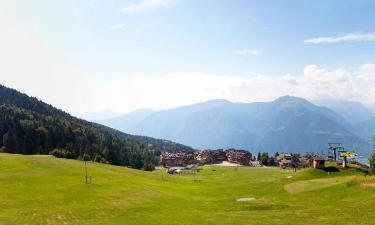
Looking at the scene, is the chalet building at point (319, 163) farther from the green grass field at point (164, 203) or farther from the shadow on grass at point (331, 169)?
the green grass field at point (164, 203)

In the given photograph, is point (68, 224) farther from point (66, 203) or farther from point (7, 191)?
point (7, 191)

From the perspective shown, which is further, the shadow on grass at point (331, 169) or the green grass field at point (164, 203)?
the shadow on grass at point (331, 169)

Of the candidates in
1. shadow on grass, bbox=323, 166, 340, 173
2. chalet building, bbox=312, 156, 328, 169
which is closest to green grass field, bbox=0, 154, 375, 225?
shadow on grass, bbox=323, 166, 340, 173

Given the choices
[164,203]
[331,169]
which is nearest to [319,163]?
[331,169]

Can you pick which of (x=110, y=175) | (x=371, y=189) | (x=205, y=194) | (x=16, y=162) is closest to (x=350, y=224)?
(x=371, y=189)

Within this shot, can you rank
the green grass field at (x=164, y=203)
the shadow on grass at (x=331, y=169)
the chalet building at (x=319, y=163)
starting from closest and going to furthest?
1. the green grass field at (x=164, y=203)
2. the shadow on grass at (x=331, y=169)
3. the chalet building at (x=319, y=163)

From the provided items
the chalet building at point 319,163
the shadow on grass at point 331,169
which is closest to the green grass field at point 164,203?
the shadow on grass at point 331,169

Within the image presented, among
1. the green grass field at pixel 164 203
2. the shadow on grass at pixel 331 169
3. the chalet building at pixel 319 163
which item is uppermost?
the chalet building at pixel 319 163

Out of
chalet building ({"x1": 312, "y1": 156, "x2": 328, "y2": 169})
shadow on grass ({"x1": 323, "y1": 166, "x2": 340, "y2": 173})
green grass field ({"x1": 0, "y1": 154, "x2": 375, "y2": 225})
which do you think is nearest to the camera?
green grass field ({"x1": 0, "y1": 154, "x2": 375, "y2": 225})

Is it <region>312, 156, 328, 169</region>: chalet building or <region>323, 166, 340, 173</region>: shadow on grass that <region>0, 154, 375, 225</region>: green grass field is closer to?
<region>323, 166, 340, 173</region>: shadow on grass

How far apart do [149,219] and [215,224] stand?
10866 mm

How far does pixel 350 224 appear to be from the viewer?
149 feet

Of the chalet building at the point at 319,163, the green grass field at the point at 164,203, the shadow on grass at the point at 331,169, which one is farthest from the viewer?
the chalet building at the point at 319,163

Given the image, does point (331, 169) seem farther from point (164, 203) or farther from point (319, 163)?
point (164, 203)
